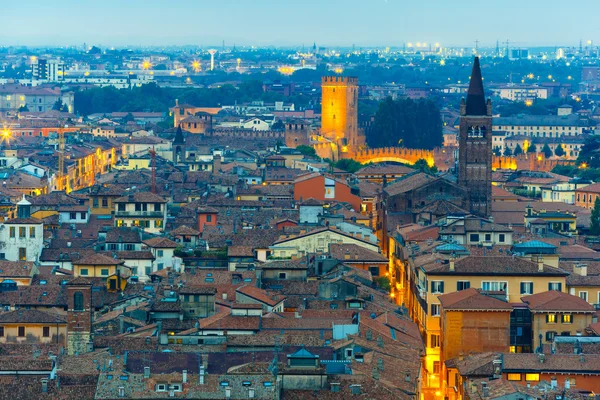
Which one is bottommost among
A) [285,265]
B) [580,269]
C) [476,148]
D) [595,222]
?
[595,222]

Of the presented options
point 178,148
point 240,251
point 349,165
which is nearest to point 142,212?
point 240,251

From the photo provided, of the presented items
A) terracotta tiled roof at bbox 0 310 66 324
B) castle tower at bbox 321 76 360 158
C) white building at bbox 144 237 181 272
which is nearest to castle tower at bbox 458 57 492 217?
white building at bbox 144 237 181 272

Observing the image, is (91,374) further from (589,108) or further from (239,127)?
(589,108)

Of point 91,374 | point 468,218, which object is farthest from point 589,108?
point 91,374

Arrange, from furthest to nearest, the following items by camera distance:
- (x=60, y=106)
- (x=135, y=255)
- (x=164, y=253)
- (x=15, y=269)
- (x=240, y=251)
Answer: (x=60, y=106) < (x=164, y=253) < (x=240, y=251) < (x=135, y=255) < (x=15, y=269)

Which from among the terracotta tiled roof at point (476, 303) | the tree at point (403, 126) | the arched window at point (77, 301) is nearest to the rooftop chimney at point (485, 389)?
the terracotta tiled roof at point (476, 303)

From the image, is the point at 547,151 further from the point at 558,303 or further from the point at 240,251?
the point at 558,303

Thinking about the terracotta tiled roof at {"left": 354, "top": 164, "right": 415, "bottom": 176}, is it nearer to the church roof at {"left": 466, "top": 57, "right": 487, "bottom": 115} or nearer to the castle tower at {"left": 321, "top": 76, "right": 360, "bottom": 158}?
the church roof at {"left": 466, "top": 57, "right": 487, "bottom": 115}
